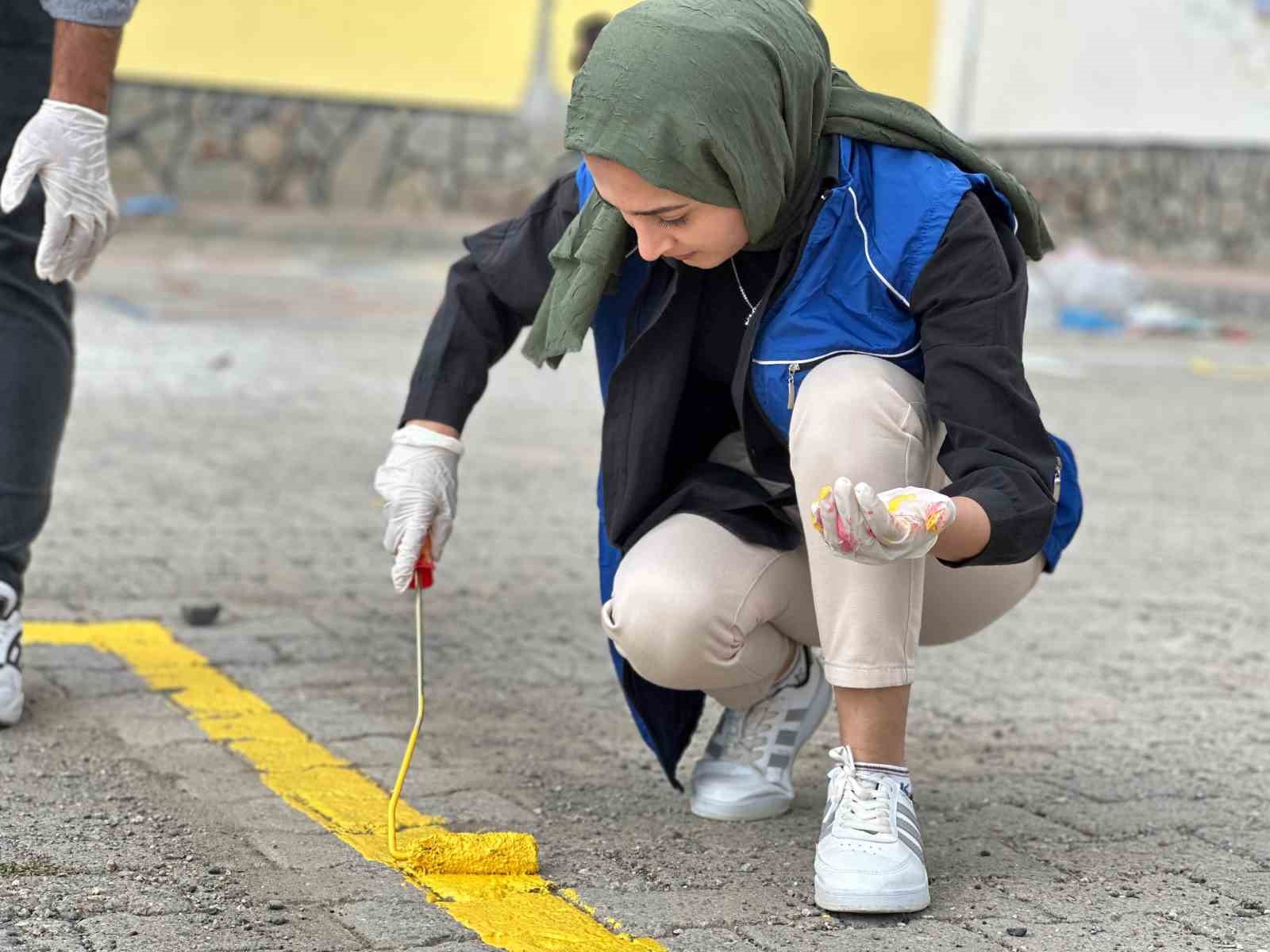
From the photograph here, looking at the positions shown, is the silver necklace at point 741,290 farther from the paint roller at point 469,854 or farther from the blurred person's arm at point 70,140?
the blurred person's arm at point 70,140

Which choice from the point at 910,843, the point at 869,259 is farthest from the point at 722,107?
the point at 910,843

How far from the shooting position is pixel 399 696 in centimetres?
334

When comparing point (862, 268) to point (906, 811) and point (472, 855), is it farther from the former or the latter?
point (472, 855)

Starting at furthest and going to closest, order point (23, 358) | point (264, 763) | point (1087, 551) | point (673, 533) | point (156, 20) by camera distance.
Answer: point (156, 20) → point (1087, 551) → point (23, 358) → point (264, 763) → point (673, 533)

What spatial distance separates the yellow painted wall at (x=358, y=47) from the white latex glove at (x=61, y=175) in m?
11.0

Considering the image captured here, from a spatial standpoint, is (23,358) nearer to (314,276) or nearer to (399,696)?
(399,696)

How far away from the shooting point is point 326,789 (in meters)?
2.80

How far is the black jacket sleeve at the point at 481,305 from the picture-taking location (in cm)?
268

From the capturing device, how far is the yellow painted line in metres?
2.28

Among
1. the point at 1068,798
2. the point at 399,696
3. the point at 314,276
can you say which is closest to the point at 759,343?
the point at 1068,798

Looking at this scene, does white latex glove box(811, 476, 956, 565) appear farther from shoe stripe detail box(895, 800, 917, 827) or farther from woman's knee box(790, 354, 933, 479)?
shoe stripe detail box(895, 800, 917, 827)

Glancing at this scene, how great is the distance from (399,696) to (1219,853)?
144 cm

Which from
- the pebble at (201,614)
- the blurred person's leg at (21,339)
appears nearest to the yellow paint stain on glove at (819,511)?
the blurred person's leg at (21,339)

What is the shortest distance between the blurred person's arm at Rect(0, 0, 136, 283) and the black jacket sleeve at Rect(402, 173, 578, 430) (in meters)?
0.63
